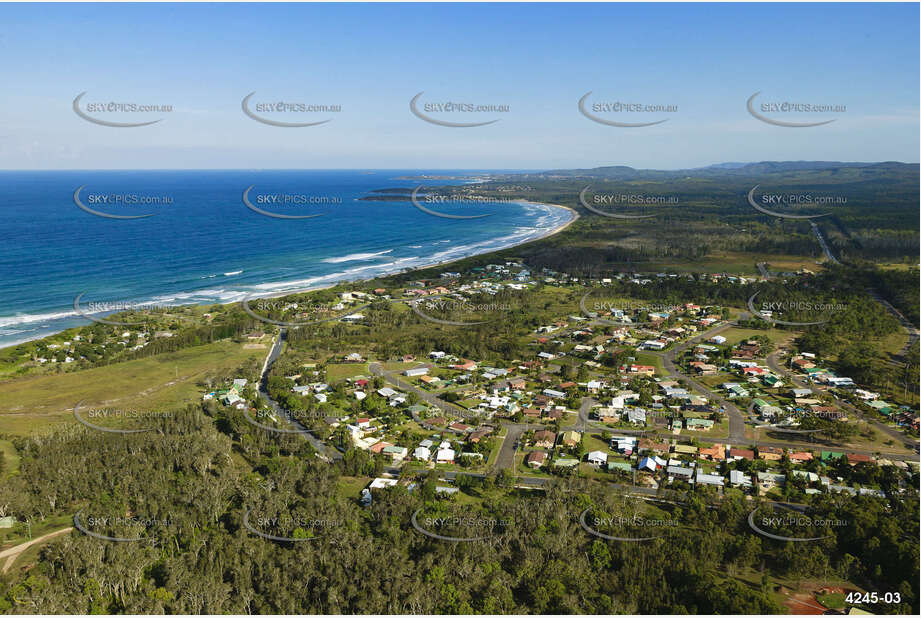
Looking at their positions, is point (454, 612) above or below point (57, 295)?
below

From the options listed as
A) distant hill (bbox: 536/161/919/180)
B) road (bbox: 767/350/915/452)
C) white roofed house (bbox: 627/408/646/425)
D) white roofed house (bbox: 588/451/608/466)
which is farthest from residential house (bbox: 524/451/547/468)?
distant hill (bbox: 536/161/919/180)

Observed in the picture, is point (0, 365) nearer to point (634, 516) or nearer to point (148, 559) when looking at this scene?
point (148, 559)

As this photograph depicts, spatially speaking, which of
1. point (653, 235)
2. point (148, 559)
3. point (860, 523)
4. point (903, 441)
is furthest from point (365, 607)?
point (653, 235)

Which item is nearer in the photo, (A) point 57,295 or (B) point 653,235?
(A) point 57,295

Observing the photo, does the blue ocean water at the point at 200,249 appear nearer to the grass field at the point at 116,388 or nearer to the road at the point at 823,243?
the grass field at the point at 116,388

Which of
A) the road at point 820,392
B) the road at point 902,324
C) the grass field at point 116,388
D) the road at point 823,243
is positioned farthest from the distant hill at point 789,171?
the grass field at point 116,388

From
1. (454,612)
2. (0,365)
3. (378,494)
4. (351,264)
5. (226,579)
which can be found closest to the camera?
(454,612)

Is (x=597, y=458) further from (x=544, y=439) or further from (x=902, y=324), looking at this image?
(x=902, y=324)

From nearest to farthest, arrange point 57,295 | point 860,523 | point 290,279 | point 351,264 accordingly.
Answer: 1. point 860,523
2. point 57,295
3. point 290,279
4. point 351,264
